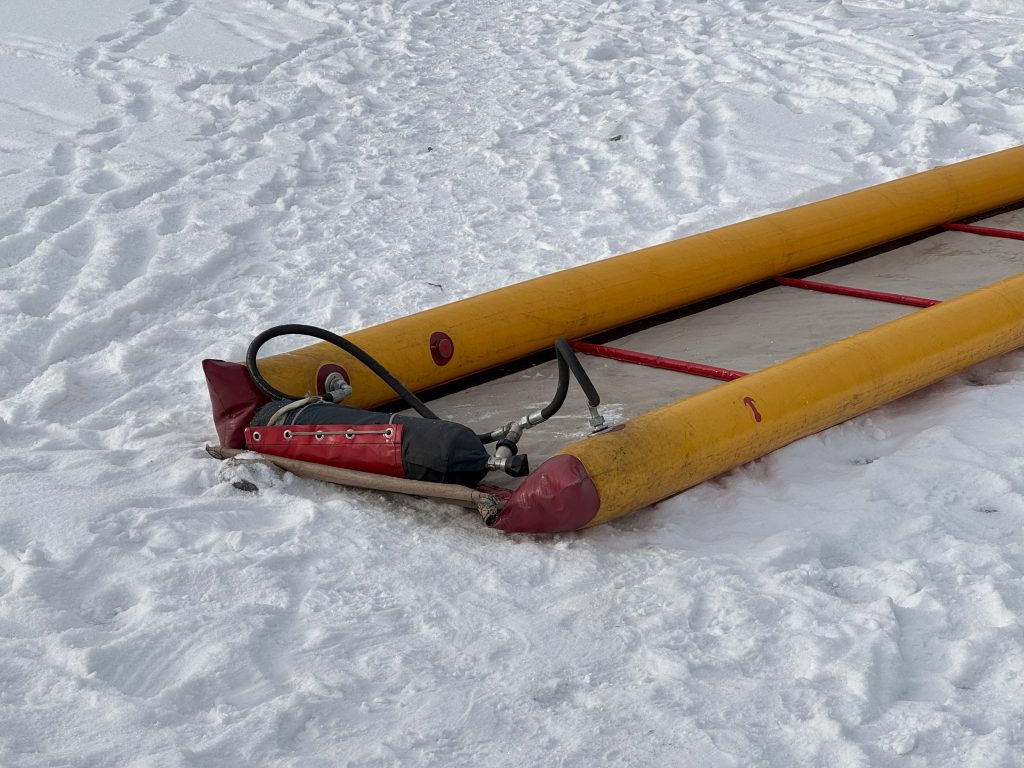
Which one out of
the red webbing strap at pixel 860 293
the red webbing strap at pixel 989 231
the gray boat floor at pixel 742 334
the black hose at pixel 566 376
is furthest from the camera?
the red webbing strap at pixel 989 231

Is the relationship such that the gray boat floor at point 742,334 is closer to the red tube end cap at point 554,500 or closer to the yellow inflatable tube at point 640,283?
the yellow inflatable tube at point 640,283

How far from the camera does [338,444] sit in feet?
9.06

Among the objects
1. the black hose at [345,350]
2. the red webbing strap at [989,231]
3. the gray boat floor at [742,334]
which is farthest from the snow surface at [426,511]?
the red webbing strap at [989,231]

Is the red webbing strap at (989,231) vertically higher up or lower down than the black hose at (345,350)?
lower down

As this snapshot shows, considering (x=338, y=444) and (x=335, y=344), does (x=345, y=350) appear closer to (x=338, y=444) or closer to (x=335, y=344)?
(x=335, y=344)

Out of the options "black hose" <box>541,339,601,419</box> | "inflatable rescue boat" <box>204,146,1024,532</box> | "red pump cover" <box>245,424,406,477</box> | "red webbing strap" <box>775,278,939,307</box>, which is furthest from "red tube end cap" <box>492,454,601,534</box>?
"red webbing strap" <box>775,278,939,307</box>

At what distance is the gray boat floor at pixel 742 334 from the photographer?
317 centimetres

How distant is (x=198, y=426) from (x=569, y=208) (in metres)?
2.40

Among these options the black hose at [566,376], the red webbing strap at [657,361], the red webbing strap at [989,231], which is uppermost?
the black hose at [566,376]

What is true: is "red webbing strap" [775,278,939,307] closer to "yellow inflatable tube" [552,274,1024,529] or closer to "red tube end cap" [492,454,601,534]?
"yellow inflatable tube" [552,274,1024,529]

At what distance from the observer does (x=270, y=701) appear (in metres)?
2.03

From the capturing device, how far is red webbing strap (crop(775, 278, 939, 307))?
12.4 ft

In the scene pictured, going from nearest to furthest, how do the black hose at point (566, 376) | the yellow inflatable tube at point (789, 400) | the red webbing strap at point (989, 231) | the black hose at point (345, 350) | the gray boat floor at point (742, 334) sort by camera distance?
the black hose at point (566, 376), the yellow inflatable tube at point (789, 400), the black hose at point (345, 350), the gray boat floor at point (742, 334), the red webbing strap at point (989, 231)

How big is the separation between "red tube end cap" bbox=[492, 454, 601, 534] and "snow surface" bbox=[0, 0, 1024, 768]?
3.0 inches
